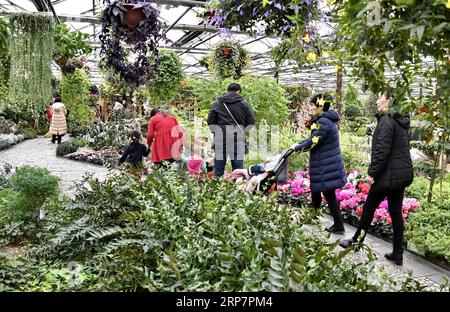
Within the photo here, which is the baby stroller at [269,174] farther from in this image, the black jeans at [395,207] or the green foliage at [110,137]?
the green foliage at [110,137]

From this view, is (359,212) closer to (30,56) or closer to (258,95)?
(258,95)

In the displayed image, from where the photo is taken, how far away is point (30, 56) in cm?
400

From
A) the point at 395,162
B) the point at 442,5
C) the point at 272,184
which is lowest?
the point at 272,184

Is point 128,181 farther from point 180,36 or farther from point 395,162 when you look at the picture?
point 180,36

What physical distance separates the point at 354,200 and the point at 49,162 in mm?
6580

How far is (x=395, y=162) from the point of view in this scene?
316cm

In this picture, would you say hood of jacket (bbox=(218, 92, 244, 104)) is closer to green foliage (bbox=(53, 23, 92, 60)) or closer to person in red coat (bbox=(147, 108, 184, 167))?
person in red coat (bbox=(147, 108, 184, 167))

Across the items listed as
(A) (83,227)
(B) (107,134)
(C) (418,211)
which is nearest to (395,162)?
(C) (418,211)

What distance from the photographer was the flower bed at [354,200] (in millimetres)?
4117

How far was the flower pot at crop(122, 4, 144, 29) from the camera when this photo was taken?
320cm

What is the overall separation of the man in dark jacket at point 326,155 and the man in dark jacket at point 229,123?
3.25 feet

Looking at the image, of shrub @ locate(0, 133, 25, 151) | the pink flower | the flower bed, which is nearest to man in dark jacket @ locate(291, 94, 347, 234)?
the flower bed

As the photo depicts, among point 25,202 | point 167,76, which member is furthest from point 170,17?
point 25,202

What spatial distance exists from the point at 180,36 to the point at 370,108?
514 inches
